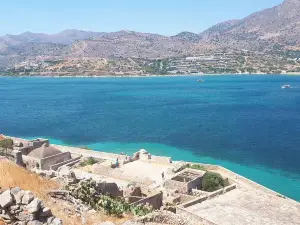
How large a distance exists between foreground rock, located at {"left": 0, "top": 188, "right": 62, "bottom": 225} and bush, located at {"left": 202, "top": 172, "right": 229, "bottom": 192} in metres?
16.4

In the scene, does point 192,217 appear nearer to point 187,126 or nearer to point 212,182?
point 212,182

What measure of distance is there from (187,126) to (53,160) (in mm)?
38939

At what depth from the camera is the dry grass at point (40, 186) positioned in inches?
491

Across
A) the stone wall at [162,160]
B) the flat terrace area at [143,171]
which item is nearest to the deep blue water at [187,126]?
the stone wall at [162,160]

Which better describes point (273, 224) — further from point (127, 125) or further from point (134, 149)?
point (127, 125)

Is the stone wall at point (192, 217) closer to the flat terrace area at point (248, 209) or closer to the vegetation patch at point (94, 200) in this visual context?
the flat terrace area at point (248, 209)

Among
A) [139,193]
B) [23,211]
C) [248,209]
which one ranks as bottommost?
[248,209]

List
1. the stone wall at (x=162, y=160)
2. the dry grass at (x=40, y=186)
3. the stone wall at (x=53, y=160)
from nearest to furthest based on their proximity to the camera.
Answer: the dry grass at (x=40, y=186)
the stone wall at (x=53, y=160)
the stone wall at (x=162, y=160)

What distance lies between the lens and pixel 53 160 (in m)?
31.3

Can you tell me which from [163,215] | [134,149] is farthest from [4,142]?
[163,215]

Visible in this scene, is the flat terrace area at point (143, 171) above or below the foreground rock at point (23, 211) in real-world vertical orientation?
below

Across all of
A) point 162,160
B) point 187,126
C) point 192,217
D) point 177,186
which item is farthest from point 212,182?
point 187,126

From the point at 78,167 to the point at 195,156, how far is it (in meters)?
18.8

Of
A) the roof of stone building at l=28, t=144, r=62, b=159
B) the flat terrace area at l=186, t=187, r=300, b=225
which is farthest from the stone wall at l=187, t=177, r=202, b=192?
the roof of stone building at l=28, t=144, r=62, b=159
